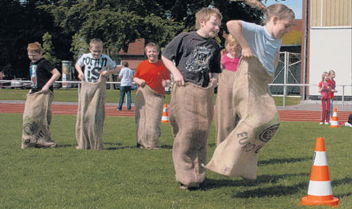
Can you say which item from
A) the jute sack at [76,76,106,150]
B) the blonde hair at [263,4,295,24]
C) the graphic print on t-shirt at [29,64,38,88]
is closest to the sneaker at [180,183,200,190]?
the blonde hair at [263,4,295,24]

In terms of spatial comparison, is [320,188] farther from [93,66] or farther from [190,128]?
[93,66]

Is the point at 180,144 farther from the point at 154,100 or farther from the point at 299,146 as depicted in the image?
the point at 299,146

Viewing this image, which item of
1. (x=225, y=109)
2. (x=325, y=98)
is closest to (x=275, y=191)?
(x=225, y=109)

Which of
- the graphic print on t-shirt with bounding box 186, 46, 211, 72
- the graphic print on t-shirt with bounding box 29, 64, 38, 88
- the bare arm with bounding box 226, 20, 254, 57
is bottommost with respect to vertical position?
the graphic print on t-shirt with bounding box 29, 64, 38, 88

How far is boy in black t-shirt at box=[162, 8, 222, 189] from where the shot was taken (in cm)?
687

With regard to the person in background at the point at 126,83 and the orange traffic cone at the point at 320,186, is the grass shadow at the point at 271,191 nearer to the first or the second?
the orange traffic cone at the point at 320,186

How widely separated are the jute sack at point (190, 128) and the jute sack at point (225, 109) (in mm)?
1855

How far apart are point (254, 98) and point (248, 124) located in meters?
0.28

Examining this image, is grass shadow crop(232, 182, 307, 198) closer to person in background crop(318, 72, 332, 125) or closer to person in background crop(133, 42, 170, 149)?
person in background crop(133, 42, 170, 149)

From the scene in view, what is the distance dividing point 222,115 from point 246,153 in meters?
2.76

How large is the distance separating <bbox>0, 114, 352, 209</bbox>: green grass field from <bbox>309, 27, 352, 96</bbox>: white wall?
2178cm

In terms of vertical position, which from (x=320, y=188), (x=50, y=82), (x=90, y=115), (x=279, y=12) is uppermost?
(x=279, y=12)

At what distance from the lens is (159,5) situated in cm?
4553

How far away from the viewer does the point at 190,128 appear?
270 inches
